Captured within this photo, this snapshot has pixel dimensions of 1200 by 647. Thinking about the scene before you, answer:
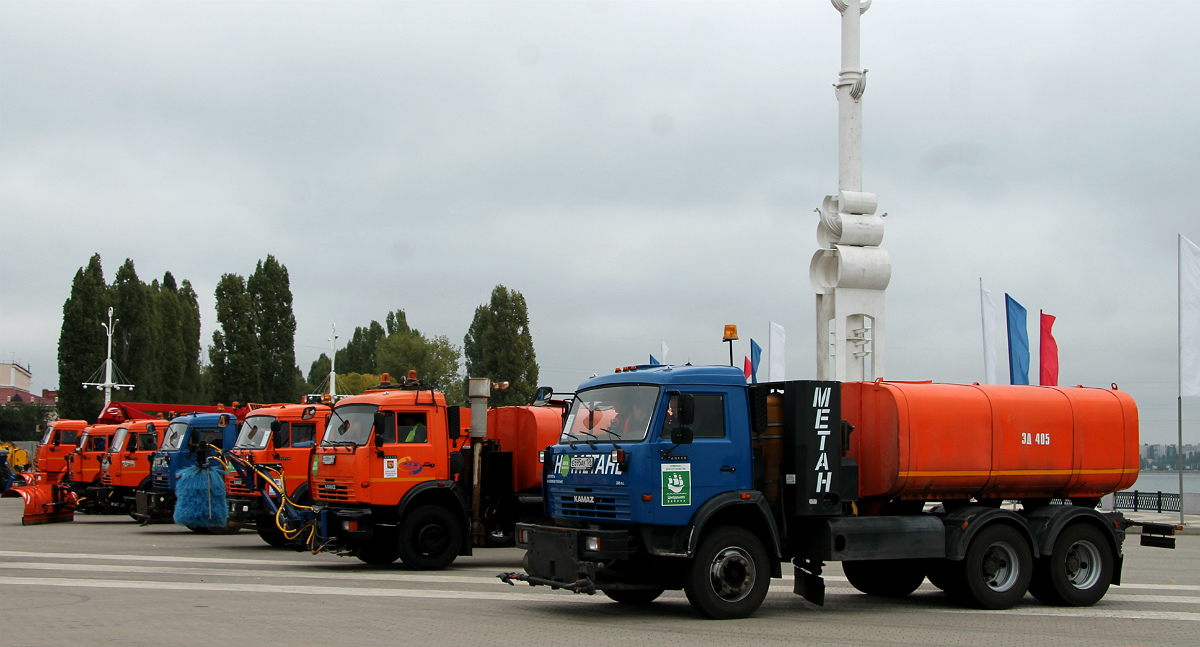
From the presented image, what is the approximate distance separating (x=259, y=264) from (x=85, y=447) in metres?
31.1

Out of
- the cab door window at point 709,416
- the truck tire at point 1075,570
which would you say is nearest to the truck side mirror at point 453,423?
the cab door window at point 709,416

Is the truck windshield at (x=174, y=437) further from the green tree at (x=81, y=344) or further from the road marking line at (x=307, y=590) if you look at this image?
the green tree at (x=81, y=344)

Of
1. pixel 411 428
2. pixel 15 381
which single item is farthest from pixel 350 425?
pixel 15 381

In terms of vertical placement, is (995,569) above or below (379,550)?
above

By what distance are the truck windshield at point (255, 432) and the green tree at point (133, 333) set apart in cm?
4180

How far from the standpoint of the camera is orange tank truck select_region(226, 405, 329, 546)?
20516mm

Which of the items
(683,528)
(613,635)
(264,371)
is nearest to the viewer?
(613,635)

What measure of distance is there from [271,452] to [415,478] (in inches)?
255

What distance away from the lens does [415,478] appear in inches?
640

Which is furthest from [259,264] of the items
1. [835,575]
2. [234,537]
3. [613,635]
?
[613,635]

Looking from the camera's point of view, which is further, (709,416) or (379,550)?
(379,550)

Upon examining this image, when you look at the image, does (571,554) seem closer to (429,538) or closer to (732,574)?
(732,574)

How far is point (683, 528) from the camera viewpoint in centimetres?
1103

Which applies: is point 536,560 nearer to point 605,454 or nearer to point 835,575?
point 605,454
